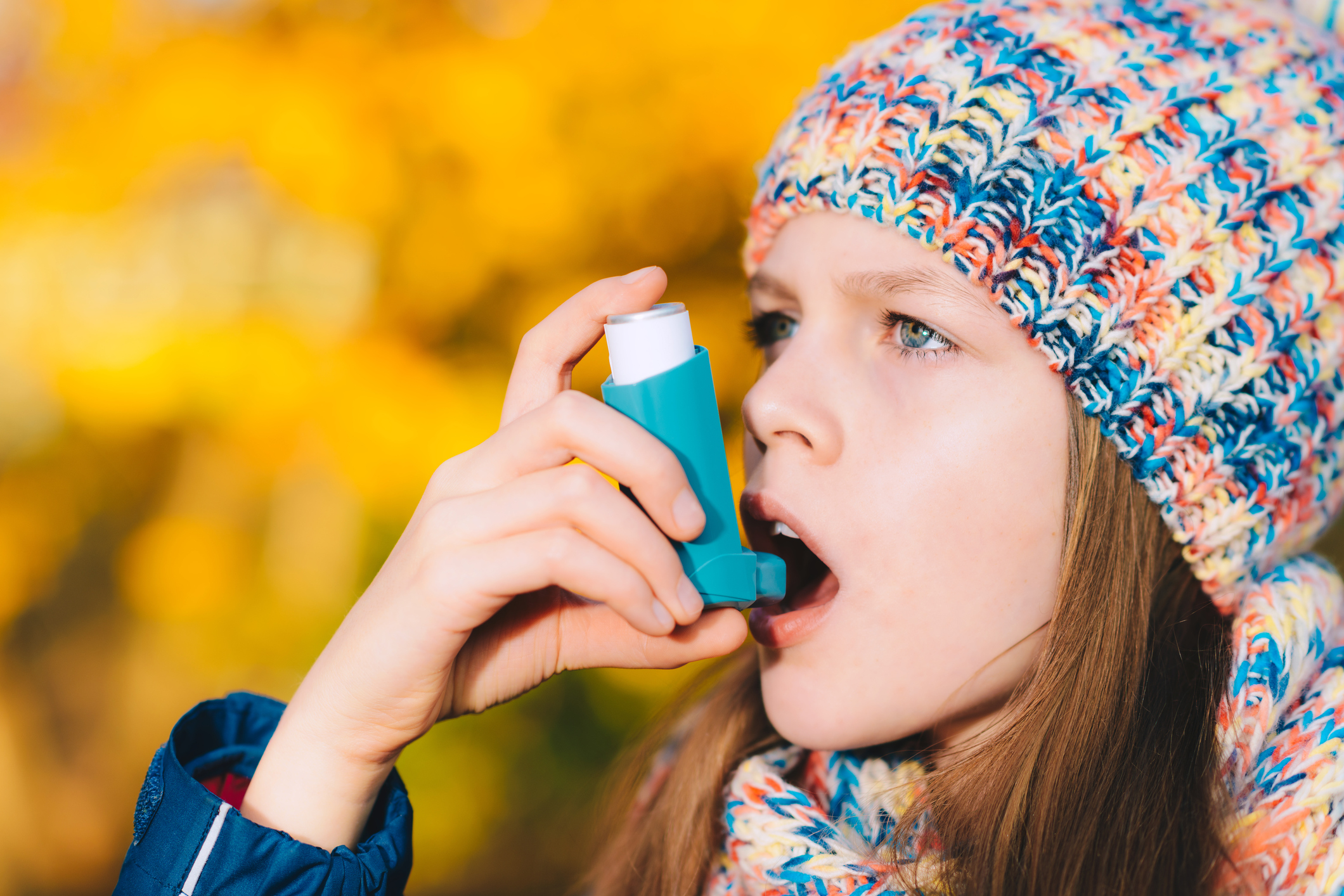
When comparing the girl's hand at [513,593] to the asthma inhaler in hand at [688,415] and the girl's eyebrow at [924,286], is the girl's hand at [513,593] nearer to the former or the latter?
the asthma inhaler in hand at [688,415]

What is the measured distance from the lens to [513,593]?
96cm

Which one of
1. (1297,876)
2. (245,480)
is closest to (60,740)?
(245,480)

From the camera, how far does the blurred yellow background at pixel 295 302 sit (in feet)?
7.40

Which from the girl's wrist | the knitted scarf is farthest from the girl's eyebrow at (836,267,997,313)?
the girl's wrist

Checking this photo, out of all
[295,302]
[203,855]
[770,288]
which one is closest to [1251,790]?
[770,288]

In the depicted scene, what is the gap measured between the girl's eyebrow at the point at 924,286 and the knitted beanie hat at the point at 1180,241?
0.03 metres

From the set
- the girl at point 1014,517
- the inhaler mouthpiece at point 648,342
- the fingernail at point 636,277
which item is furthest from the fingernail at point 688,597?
the fingernail at point 636,277

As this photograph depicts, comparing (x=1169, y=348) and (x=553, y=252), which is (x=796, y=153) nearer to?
(x=1169, y=348)

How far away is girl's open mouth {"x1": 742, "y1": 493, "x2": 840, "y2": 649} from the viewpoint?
120cm

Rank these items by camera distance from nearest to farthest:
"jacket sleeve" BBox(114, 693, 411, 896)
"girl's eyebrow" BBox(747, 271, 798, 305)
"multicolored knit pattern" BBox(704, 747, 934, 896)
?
"jacket sleeve" BBox(114, 693, 411, 896)
"multicolored knit pattern" BBox(704, 747, 934, 896)
"girl's eyebrow" BBox(747, 271, 798, 305)

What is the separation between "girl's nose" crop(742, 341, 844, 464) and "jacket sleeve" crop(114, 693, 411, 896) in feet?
2.42

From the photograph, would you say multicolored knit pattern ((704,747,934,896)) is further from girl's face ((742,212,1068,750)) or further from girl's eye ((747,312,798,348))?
girl's eye ((747,312,798,348))

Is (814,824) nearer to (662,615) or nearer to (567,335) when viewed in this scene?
(662,615)

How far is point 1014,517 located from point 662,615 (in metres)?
0.54
